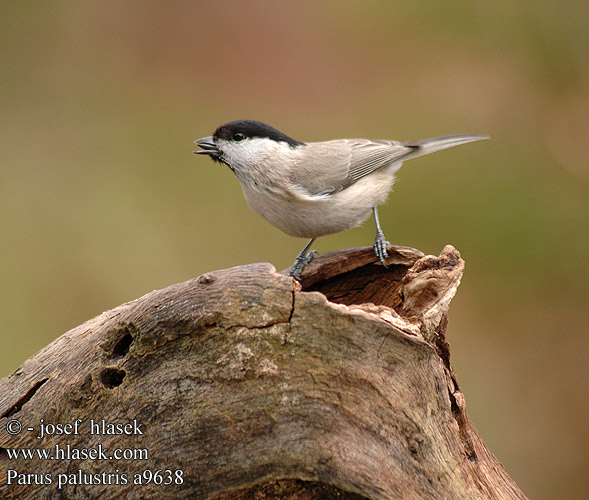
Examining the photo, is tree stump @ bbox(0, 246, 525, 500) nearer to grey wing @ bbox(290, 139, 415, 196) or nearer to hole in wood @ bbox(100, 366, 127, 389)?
hole in wood @ bbox(100, 366, 127, 389)

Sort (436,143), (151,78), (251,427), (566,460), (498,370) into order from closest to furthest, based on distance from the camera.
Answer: (251,427) → (436,143) → (566,460) → (498,370) → (151,78)

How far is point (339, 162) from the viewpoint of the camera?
3.75 meters

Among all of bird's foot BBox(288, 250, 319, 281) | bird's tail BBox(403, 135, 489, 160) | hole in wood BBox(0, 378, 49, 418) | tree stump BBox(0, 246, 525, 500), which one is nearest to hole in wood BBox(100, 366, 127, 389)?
tree stump BBox(0, 246, 525, 500)

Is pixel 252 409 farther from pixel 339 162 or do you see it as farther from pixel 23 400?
pixel 339 162

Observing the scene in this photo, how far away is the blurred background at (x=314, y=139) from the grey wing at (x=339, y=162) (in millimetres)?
1463

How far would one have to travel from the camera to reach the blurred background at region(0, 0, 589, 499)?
203 inches

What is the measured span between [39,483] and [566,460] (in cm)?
404

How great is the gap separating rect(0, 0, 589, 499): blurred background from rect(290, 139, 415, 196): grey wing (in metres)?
1.46

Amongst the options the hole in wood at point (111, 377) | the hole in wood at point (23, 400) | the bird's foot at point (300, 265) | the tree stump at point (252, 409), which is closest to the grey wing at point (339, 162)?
the bird's foot at point (300, 265)

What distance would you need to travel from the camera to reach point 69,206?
223 inches

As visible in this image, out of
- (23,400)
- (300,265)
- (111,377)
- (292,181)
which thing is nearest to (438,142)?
(292,181)

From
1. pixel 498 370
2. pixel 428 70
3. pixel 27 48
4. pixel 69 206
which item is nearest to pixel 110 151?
pixel 69 206

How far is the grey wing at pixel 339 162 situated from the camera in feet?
11.6

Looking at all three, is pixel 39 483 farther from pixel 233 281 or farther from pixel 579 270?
pixel 579 270
